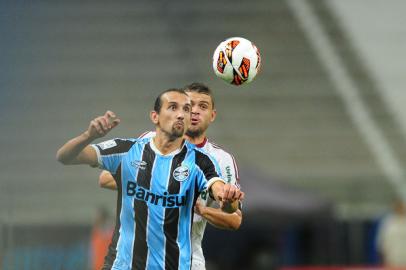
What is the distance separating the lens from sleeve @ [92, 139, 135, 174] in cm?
616

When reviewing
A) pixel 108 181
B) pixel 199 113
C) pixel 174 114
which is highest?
pixel 199 113

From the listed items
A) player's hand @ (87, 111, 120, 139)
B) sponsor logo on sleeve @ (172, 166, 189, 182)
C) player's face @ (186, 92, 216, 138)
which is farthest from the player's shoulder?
player's hand @ (87, 111, 120, 139)

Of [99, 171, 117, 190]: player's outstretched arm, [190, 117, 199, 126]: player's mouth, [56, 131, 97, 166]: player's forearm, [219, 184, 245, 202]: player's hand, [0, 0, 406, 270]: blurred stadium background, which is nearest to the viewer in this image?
[219, 184, 245, 202]: player's hand

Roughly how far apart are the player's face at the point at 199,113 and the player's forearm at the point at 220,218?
0.79 m

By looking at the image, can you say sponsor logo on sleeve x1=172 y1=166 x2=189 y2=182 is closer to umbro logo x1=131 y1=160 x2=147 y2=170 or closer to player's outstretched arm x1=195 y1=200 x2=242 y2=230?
umbro logo x1=131 y1=160 x2=147 y2=170

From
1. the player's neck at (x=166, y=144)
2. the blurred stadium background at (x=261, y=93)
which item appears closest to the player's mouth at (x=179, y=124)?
the player's neck at (x=166, y=144)

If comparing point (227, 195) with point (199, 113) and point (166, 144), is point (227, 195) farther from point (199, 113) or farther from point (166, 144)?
point (199, 113)

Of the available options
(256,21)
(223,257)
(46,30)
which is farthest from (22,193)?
(256,21)

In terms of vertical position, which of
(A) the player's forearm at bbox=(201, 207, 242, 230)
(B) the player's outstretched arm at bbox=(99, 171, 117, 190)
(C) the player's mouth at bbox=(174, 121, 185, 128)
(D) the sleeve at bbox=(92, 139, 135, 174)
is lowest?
(A) the player's forearm at bbox=(201, 207, 242, 230)

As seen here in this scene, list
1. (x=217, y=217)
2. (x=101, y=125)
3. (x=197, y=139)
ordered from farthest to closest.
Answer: (x=197, y=139) < (x=217, y=217) < (x=101, y=125)

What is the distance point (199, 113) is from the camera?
7.21 metres

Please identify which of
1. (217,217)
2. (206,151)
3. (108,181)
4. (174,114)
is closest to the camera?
(174,114)

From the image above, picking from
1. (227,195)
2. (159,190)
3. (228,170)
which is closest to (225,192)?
(227,195)

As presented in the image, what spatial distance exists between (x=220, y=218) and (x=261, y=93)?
38.5 ft
